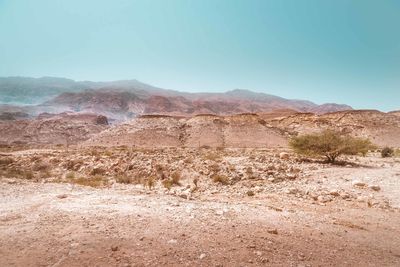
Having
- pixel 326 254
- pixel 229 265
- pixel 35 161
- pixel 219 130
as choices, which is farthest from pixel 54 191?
pixel 219 130

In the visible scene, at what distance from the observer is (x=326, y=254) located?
629cm

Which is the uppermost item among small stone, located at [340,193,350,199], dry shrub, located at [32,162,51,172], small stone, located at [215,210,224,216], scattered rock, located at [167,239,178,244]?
small stone, located at [340,193,350,199]

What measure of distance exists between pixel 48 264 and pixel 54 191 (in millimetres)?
5269

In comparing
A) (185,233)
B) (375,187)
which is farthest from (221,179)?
(185,233)

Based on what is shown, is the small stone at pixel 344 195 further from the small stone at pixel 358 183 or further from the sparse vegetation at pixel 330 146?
the sparse vegetation at pixel 330 146

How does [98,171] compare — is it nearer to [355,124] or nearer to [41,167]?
[41,167]

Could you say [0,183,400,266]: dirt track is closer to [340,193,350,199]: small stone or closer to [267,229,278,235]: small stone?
[267,229,278,235]: small stone

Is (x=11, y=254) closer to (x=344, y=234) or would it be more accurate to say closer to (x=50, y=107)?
(x=344, y=234)

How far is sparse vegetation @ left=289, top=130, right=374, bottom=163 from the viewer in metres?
19.8

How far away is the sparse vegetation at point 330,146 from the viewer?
781 inches

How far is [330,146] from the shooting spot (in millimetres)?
19906

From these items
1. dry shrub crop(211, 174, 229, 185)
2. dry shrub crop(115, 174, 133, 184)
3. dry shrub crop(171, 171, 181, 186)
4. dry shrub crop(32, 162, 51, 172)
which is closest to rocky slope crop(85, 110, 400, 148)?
dry shrub crop(32, 162, 51, 172)

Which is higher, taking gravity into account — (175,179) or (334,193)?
(334,193)

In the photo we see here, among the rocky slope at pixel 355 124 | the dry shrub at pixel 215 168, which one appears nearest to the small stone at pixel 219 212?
the dry shrub at pixel 215 168
